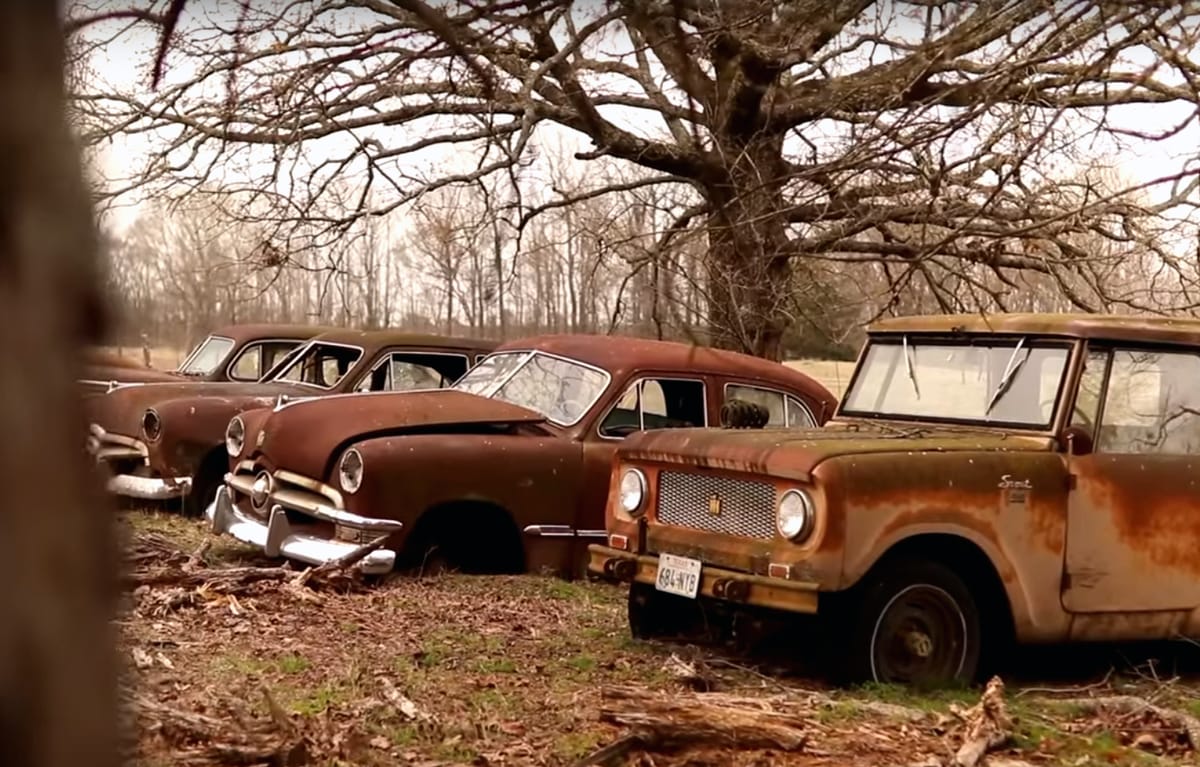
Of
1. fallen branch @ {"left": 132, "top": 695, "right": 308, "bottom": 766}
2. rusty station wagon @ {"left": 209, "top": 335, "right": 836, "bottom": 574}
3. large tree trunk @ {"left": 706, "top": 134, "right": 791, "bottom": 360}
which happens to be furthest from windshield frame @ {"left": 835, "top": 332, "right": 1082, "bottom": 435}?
fallen branch @ {"left": 132, "top": 695, "right": 308, "bottom": 766}

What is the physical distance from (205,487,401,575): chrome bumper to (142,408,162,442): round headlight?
1.83 m

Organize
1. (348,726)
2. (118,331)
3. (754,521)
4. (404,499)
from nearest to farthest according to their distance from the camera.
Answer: (118,331)
(348,726)
(754,521)
(404,499)

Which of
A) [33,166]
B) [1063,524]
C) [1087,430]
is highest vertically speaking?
[33,166]

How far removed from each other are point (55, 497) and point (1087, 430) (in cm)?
602

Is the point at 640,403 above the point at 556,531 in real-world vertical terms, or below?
above

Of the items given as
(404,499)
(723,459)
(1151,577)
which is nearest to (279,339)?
(404,499)

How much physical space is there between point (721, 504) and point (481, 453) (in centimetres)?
252

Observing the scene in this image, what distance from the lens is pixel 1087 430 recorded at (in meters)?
6.40

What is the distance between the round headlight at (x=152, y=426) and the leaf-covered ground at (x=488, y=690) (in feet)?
9.15

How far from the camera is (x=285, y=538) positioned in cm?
829

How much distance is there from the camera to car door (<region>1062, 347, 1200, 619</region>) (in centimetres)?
629

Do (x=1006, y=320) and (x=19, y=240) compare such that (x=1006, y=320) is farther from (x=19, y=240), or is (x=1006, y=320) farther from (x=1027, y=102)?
(x=19, y=240)

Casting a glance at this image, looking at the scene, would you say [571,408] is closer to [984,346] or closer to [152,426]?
[984,346]

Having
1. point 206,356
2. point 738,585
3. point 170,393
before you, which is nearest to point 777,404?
point 738,585
